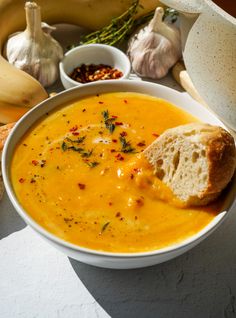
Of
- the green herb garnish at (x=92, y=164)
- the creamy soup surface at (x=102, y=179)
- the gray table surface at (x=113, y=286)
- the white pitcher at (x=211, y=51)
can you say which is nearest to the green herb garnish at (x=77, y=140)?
the creamy soup surface at (x=102, y=179)

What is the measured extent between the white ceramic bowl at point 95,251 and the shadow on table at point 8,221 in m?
0.23

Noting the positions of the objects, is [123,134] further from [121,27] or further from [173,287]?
[121,27]

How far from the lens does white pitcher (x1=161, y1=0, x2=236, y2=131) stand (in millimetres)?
1554

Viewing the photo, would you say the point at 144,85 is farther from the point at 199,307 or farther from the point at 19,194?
the point at 199,307

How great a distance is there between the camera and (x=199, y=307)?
4.82ft

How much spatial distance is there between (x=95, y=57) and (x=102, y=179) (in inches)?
37.8

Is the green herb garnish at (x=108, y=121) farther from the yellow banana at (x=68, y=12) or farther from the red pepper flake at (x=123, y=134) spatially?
the yellow banana at (x=68, y=12)

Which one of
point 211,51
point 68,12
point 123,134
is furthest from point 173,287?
point 68,12

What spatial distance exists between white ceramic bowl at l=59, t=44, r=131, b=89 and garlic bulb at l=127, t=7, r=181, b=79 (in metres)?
0.07

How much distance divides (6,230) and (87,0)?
49.5 inches

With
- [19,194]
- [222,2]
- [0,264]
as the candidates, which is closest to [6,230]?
[0,264]

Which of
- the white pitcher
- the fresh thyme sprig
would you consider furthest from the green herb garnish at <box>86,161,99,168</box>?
the fresh thyme sprig

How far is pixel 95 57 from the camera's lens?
2.32 metres

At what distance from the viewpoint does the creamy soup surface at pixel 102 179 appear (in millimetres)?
1392
